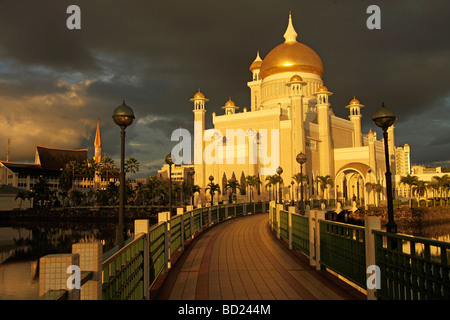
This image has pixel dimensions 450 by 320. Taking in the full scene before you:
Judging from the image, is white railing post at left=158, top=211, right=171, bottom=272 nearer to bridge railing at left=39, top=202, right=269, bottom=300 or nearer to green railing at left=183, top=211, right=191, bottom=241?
bridge railing at left=39, top=202, right=269, bottom=300

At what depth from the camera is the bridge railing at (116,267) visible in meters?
3.19

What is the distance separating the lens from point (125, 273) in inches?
210

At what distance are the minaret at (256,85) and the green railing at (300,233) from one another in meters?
61.7

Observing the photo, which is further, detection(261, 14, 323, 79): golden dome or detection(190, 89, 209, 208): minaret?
detection(261, 14, 323, 79): golden dome

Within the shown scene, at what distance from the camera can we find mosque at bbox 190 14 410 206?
60.6 meters

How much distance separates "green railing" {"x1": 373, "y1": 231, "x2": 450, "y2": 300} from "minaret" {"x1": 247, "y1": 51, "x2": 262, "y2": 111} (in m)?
67.9

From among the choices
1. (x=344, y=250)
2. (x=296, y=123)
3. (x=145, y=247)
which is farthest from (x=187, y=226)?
(x=296, y=123)

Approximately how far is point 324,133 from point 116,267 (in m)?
62.4

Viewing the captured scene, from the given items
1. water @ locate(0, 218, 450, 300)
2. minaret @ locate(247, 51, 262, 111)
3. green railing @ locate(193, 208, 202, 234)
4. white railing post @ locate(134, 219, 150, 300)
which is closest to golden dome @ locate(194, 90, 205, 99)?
minaret @ locate(247, 51, 262, 111)

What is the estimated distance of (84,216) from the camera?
61.2m

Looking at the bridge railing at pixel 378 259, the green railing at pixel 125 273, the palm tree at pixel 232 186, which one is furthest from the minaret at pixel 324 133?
the green railing at pixel 125 273

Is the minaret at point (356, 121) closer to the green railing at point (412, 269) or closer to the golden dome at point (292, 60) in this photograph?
the golden dome at point (292, 60)

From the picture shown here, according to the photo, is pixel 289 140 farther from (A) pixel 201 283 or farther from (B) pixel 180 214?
(A) pixel 201 283
